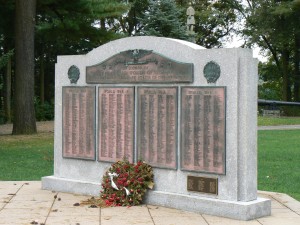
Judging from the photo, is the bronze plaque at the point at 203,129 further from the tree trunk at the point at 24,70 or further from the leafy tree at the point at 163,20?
the leafy tree at the point at 163,20

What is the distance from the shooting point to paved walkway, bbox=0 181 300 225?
23.6 ft

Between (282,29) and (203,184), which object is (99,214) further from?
(282,29)

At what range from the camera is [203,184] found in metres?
7.77

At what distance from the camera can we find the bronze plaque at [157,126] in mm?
8148

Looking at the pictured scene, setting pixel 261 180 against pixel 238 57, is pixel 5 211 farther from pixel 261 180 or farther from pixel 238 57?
pixel 261 180

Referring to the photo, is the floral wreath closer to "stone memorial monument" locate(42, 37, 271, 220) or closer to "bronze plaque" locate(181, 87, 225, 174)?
"stone memorial monument" locate(42, 37, 271, 220)

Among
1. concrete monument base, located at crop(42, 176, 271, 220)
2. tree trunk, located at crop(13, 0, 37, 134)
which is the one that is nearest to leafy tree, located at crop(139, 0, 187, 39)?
tree trunk, located at crop(13, 0, 37, 134)

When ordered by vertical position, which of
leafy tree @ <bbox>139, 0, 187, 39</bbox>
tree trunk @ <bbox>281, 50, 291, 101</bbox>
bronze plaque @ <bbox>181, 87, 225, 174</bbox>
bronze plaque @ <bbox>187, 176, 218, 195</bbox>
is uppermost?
leafy tree @ <bbox>139, 0, 187, 39</bbox>

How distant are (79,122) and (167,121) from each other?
166cm

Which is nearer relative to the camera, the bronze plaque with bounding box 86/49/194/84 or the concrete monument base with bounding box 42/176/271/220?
the concrete monument base with bounding box 42/176/271/220

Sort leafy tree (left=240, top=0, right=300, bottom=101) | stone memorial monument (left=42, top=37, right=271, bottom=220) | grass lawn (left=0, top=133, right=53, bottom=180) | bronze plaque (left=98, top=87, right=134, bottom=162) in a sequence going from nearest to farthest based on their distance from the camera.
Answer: stone memorial monument (left=42, top=37, right=271, bottom=220), bronze plaque (left=98, top=87, right=134, bottom=162), grass lawn (left=0, top=133, right=53, bottom=180), leafy tree (left=240, top=0, right=300, bottom=101)

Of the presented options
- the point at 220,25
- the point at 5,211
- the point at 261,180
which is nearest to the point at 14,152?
the point at 261,180

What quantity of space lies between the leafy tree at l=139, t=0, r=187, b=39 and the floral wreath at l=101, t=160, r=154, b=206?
17622 millimetres

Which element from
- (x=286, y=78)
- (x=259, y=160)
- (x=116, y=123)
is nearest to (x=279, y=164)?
(x=259, y=160)
